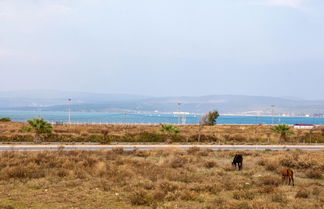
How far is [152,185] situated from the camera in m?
16.8

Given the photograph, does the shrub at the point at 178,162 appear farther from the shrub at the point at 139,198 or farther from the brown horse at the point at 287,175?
the shrub at the point at 139,198

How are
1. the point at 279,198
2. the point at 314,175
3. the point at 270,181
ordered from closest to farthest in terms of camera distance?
the point at 279,198, the point at 270,181, the point at 314,175

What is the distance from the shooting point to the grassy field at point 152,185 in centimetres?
1395

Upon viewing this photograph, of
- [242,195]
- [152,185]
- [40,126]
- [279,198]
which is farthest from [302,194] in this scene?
[40,126]

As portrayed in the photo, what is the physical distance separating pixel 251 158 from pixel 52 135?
1122 inches

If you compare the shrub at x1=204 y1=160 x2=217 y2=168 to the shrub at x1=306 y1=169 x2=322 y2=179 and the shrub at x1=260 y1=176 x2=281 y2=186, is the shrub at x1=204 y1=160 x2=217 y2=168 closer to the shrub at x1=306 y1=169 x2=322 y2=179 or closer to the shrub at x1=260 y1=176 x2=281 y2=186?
the shrub at x1=306 y1=169 x2=322 y2=179

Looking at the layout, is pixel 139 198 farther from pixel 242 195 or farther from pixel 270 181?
pixel 270 181

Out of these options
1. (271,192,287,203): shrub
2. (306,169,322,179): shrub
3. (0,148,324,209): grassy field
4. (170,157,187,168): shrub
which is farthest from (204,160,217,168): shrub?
(271,192,287,203): shrub

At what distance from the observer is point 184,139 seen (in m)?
52.9

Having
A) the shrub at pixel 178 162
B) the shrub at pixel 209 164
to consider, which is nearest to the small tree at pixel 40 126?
the shrub at pixel 178 162

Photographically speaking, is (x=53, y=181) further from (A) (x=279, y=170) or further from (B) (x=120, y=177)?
(A) (x=279, y=170)

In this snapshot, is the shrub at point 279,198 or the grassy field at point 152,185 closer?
the grassy field at point 152,185

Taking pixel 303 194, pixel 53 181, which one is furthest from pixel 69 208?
pixel 303 194

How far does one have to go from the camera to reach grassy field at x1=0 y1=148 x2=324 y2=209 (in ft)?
45.8
